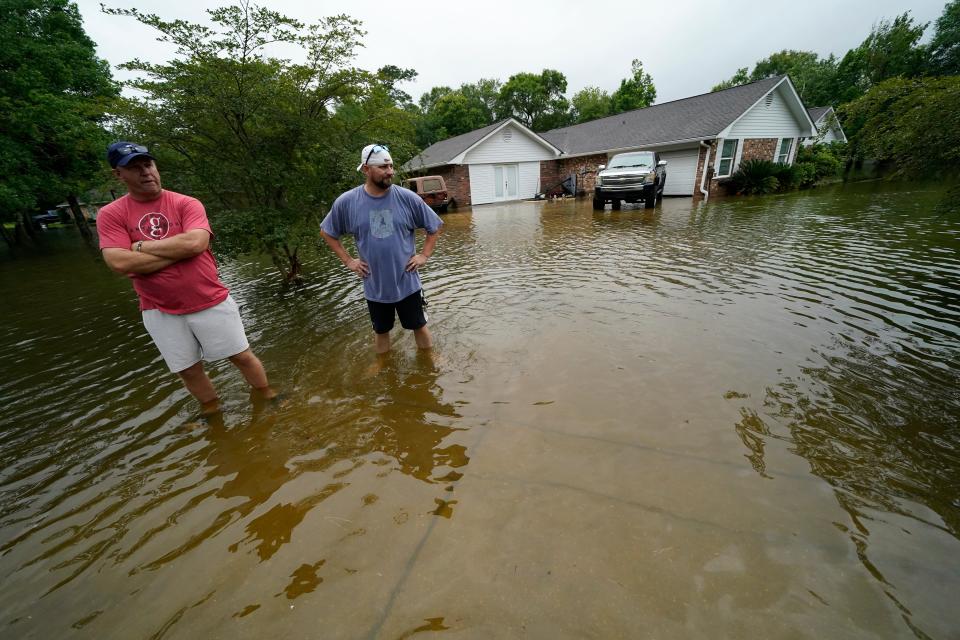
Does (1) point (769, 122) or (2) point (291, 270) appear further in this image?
(1) point (769, 122)

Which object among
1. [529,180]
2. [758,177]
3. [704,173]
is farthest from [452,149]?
[758,177]

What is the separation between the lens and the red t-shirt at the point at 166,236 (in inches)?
92.4

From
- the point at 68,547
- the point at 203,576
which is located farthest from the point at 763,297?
the point at 68,547

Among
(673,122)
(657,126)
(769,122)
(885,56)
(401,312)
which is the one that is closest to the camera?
(401,312)

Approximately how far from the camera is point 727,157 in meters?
17.1

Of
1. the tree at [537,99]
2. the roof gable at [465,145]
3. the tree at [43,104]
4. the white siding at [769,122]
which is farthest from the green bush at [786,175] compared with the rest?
the tree at [537,99]

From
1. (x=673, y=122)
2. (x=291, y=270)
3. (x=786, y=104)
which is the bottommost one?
(x=291, y=270)

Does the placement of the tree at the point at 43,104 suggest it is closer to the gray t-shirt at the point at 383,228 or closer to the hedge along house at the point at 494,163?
the hedge along house at the point at 494,163

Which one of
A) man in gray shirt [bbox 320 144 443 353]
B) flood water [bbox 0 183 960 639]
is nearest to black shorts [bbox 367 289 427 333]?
man in gray shirt [bbox 320 144 443 353]

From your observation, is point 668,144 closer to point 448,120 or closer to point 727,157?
point 727,157

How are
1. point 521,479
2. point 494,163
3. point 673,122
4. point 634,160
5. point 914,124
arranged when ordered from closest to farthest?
point 521,479, point 914,124, point 634,160, point 673,122, point 494,163

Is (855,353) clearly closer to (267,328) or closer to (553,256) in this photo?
(553,256)

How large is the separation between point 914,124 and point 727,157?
16.0m

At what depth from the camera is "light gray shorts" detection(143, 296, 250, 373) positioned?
101 inches
